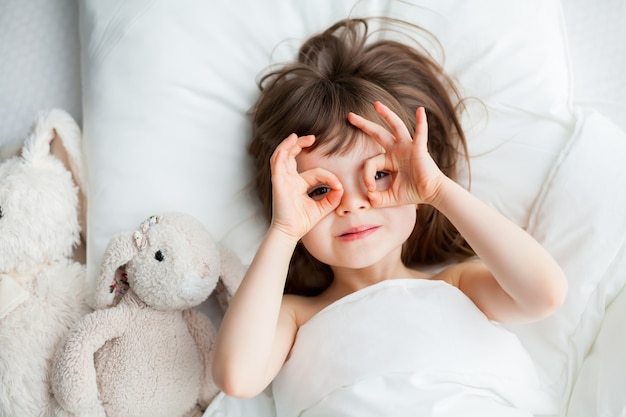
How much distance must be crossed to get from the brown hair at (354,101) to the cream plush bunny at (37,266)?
0.39m

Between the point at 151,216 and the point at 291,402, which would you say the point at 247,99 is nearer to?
the point at 151,216

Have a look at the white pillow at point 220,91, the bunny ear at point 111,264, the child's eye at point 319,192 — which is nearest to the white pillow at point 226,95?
the white pillow at point 220,91

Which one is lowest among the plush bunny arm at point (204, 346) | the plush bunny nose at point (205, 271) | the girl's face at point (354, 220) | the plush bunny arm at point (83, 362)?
the plush bunny arm at point (204, 346)

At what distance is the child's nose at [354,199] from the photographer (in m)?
1.02

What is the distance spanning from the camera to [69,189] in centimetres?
118

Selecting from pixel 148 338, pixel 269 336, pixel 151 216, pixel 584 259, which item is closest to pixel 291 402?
pixel 269 336

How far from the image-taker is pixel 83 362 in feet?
3.39

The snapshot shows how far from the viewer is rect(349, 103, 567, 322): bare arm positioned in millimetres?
979

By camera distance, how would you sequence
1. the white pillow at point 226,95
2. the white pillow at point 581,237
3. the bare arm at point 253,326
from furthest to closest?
the white pillow at point 226,95 → the white pillow at point 581,237 → the bare arm at point 253,326

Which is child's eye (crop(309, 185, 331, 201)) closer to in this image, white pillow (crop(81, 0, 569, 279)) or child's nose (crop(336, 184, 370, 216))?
child's nose (crop(336, 184, 370, 216))

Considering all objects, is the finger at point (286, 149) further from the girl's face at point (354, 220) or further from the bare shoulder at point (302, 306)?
the bare shoulder at point (302, 306)

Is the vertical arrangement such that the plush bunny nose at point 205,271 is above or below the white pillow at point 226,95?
below

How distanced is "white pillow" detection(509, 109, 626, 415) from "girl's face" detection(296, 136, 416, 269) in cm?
29

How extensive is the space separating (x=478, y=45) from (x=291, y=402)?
2.62 ft
